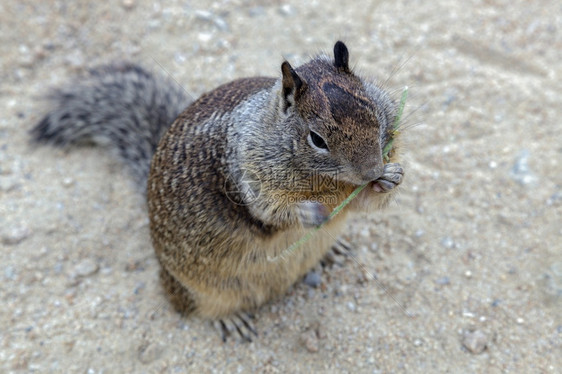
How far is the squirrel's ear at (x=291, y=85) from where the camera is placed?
217cm

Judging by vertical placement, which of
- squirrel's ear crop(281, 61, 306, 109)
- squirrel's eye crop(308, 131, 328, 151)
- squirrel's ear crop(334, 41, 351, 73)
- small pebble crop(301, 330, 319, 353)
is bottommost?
small pebble crop(301, 330, 319, 353)

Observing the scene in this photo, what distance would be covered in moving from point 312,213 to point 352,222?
1.21 meters

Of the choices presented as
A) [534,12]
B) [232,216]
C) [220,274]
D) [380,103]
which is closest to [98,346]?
[220,274]

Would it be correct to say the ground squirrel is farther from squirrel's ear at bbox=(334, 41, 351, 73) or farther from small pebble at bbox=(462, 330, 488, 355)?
small pebble at bbox=(462, 330, 488, 355)

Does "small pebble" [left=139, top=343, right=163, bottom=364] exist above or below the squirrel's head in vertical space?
below

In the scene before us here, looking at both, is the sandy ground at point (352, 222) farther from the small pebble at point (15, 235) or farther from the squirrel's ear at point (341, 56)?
the squirrel's ear at point (341, 56)

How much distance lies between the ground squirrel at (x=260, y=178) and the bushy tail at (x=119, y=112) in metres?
0.11

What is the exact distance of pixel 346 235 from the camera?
342 centimetres

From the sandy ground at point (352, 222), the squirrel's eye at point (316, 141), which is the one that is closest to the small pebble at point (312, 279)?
the sandy ground at point (352, 222)

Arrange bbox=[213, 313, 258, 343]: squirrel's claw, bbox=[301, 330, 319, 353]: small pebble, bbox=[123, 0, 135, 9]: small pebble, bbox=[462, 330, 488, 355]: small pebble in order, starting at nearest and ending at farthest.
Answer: bbox=[462, 330, 488, 355]: small pebble, bbox=[301, 330, 319, 353]: small pebble, bbox=[213, 313, 258, 343]: squirrel's claw, bbox=[123, 0, 135, 9]: small pebble

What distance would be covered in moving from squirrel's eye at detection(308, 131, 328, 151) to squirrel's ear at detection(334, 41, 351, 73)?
392 mm

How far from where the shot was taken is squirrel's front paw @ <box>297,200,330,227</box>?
7.66 feet

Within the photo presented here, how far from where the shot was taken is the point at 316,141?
7.09 ft

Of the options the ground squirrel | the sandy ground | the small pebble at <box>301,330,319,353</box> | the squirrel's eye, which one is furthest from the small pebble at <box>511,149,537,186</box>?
the squirrel's eye
